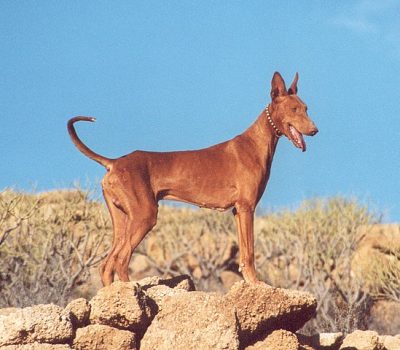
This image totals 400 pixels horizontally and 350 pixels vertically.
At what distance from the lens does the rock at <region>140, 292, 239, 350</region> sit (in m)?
10.1

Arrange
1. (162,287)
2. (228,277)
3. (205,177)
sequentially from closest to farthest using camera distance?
(162,287) → (205,177) → (228,277)

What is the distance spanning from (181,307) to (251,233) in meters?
1.88

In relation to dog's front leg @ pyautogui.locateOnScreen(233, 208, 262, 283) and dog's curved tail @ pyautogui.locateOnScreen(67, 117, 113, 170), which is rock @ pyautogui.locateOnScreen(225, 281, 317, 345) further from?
dog's curved tail @ pyautogui.locateOnScreen(67, 117, 113, 170)

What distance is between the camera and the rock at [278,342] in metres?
11.1

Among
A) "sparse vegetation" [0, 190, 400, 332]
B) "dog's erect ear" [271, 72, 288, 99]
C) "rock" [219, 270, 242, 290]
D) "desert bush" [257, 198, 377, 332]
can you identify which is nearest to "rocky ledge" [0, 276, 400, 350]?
"dog's erect ear" [271, 72, 288, 99]

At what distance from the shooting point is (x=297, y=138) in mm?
12102

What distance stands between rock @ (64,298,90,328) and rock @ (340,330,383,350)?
175 inches

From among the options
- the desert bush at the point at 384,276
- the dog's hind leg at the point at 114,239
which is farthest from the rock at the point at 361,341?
the desert bush at the point at 384,276

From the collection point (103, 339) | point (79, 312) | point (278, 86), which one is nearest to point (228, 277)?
point (278, 86)

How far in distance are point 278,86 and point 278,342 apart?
349 centimetres

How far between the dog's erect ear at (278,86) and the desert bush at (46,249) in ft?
45.7

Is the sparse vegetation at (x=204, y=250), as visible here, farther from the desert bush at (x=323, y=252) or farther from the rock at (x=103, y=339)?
the rock at (x=103, y=339)

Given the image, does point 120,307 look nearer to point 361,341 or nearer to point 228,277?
point 361,341

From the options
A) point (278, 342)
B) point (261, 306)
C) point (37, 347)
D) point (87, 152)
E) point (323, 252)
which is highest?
point (323, 252)
